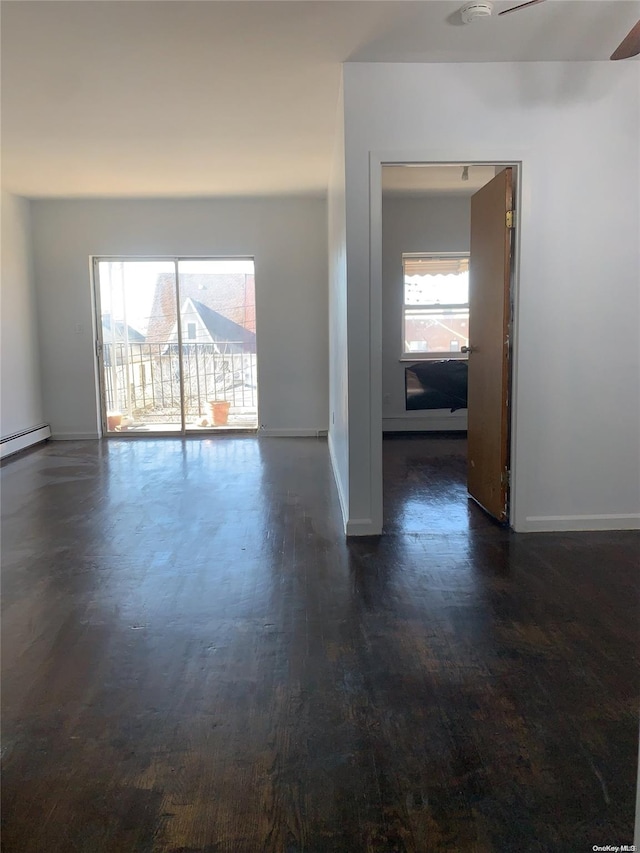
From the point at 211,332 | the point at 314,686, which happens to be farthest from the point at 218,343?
the point at 314,686

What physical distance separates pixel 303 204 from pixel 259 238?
0.61m

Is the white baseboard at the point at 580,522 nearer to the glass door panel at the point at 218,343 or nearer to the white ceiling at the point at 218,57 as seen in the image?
the white ceiling at the point at 218,57

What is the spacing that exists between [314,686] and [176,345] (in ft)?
18.6

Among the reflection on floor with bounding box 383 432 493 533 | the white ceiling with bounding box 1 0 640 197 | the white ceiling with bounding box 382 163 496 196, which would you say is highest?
the white ceiling with bounding box 382 163 496 196

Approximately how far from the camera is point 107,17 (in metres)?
2.83

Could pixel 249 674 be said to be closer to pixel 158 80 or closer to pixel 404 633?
pixel 404 633

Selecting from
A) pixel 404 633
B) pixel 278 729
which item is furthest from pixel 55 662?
pixel 404 633

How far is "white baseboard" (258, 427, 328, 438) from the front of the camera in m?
7.10

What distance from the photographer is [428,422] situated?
278 inches

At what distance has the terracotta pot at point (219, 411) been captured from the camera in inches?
291

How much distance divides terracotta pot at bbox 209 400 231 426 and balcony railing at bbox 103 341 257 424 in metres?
0.06

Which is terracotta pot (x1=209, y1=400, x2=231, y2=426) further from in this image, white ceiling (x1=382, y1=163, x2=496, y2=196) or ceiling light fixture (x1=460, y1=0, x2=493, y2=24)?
→ ceiling light fixture (x1=460, y1=0, x2=493, y2=24)

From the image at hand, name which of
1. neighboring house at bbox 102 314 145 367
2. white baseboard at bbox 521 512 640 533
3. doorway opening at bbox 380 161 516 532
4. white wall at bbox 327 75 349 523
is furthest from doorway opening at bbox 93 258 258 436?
white baseboard at bbox 521 512 640 533

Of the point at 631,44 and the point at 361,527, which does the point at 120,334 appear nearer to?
the point at 361,527
